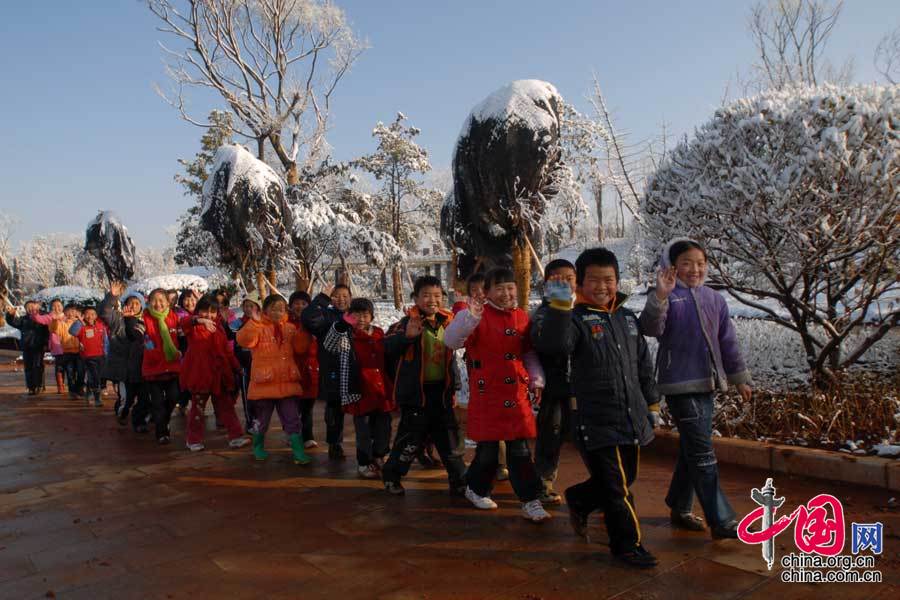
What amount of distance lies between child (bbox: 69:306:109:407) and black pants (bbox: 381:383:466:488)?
762cm

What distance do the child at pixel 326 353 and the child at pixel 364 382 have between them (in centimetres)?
14

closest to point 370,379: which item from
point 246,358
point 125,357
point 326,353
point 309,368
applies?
point 326,353

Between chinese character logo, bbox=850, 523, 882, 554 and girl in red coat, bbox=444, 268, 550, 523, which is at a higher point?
girl in red coat, bbox=444, 268, 550, 523

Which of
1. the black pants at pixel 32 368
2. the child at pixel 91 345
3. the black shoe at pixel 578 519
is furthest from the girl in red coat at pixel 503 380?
the black pants at pixel 32 368

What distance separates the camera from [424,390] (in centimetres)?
438

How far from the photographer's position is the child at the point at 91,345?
Result: 33.2ft

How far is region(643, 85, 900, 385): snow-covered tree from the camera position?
4.80m

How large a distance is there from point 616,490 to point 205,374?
443cm

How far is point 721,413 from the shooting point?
16.9ft

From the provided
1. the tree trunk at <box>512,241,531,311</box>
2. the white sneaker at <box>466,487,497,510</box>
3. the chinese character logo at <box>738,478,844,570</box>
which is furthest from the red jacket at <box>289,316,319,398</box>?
the tree trunk at <box>512,241,531,311</box>

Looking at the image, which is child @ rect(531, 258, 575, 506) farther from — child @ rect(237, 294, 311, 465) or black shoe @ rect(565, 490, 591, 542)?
child @ rect(237, 294, 311, 465)

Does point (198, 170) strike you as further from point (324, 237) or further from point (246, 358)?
point (246, 358)

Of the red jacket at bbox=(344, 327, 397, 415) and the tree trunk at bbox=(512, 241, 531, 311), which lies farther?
the tree trunk at bbox=(512, 241, 531, 311)

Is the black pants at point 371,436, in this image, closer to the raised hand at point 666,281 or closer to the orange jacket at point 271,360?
the orange jacket at point 271,360
